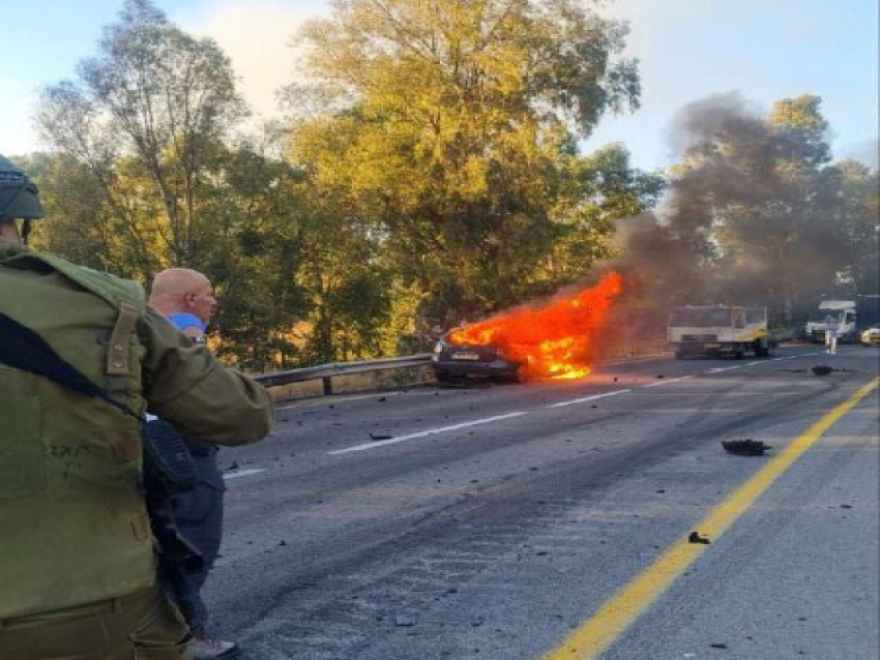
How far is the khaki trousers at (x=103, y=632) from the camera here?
1568 millimetres

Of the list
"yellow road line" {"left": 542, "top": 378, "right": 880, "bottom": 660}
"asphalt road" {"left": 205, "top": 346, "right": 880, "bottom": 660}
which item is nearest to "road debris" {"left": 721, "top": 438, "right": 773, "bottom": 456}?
"asphalt road" {"left": 205, "top": 346, "right": 880, "bottom": 660}

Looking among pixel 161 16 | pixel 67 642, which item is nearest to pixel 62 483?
pixel 67 642

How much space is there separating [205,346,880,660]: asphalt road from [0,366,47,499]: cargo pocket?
2.28 m

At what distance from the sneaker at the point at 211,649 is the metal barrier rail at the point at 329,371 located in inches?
369

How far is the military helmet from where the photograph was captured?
1739 millimetres

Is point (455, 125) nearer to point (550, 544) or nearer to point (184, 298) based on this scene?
point (550, 544)

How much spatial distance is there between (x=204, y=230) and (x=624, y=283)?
1361 centimetres

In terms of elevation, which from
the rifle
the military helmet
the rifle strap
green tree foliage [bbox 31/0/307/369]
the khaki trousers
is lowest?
the khaki trousers

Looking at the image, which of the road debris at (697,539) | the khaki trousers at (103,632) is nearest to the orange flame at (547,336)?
the road debris at (697,539)

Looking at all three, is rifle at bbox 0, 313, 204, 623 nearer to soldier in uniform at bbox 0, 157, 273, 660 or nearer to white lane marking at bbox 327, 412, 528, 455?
soldier in uniform at bbox 0, 157, 273, 660

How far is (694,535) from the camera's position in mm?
5488

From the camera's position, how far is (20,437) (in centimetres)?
156

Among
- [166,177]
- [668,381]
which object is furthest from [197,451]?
[166,177]

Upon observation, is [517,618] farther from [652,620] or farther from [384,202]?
[384,202]
